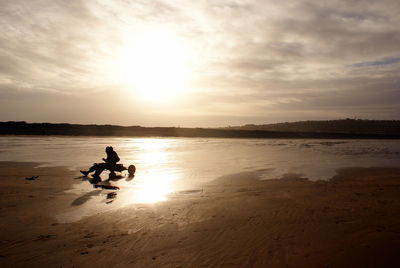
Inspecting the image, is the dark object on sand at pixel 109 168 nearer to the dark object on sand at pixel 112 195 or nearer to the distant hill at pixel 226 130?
the dark object on sand at pixel 112 195

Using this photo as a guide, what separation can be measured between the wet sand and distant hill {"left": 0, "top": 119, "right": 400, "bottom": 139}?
2075 inches

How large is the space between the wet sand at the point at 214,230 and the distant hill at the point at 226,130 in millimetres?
52695

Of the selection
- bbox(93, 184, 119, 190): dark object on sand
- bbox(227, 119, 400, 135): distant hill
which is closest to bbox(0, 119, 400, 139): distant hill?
bbox(227, 119, 400, 135): distant hill

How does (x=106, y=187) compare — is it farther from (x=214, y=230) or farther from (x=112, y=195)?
(x=214, y=230)

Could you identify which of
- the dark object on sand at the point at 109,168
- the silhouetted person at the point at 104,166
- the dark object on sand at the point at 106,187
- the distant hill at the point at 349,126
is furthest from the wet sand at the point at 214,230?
the distant hill at the point at 349,126

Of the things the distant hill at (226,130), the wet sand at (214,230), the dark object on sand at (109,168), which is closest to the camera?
the wet sand at (214,230)

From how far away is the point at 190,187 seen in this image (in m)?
11.0

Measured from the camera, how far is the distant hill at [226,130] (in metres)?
60.9

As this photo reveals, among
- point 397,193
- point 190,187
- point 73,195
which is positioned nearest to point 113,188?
point 73,195

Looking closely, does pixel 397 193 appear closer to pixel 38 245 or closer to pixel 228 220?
pixel 228 220

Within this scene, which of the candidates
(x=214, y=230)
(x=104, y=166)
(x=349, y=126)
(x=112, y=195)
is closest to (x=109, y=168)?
(x=104, y=166)

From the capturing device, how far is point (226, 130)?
75.1m

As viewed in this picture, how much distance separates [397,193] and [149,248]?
8.64m

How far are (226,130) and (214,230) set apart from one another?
68743 mm
